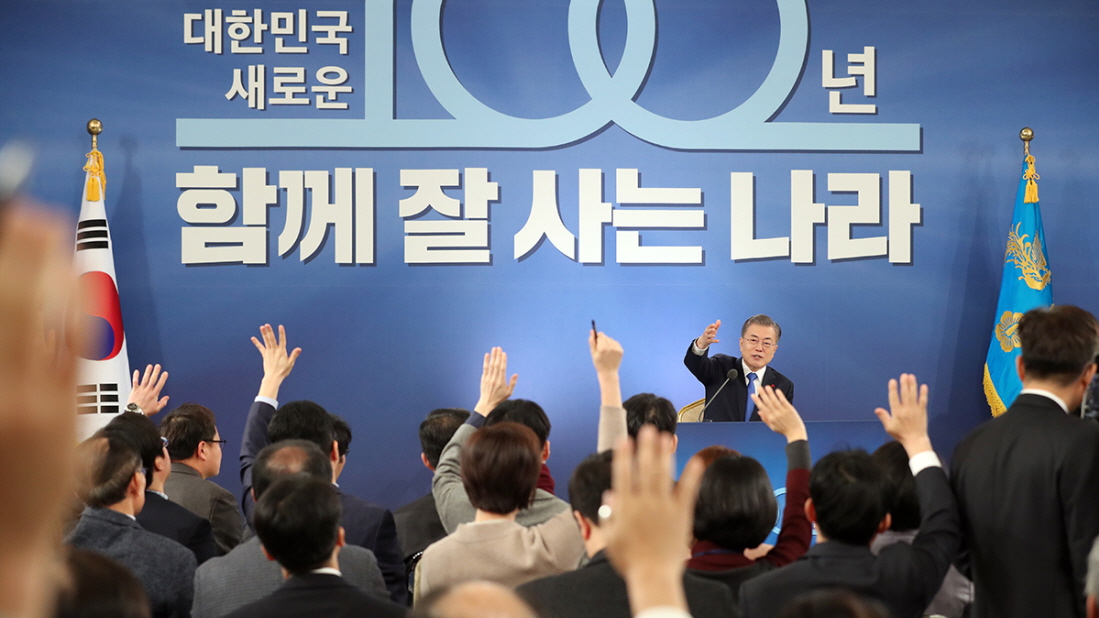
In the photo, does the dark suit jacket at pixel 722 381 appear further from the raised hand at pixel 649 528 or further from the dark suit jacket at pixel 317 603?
the raised hand at pixel 649 528

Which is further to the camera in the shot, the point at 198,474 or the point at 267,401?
the point at 267,401

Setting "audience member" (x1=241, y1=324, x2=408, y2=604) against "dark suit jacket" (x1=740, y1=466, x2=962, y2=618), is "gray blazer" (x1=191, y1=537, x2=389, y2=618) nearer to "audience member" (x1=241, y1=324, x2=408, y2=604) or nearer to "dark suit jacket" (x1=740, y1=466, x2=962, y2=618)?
"audience member" (x1=241, y1=324, x2=408, y2=604)

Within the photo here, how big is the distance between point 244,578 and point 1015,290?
4.88m

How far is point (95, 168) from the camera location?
218 inches

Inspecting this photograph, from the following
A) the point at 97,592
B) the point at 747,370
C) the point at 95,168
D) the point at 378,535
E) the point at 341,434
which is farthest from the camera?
the point at 95,168

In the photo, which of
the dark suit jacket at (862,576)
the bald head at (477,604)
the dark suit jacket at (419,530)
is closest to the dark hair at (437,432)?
the dark suit jacket at (419,530)

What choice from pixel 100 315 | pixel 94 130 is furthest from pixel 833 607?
pixel 94 130

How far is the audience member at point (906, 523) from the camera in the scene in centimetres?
220

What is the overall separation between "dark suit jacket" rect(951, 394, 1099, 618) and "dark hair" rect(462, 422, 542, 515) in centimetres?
98

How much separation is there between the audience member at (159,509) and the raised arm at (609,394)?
1101 mm

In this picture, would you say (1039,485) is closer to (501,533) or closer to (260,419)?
(501,533)

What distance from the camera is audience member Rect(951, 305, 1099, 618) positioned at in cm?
202

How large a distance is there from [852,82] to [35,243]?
589 cm

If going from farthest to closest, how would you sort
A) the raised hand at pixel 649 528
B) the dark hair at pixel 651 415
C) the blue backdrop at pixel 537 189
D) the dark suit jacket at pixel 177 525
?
1. the blue backdrop at pixel 537 189
2. the dark hair at pixel 651 415
3. the dark suit jacket at pixel 177 525
4. the raised hand at pixel 649 528
